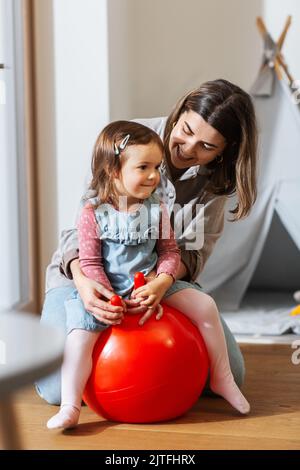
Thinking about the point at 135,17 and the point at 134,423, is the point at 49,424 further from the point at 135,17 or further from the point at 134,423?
the point at 135,17

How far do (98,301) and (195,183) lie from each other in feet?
1.75

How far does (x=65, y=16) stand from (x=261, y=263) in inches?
56.6

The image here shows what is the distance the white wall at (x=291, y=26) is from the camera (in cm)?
372

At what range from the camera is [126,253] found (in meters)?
2.02

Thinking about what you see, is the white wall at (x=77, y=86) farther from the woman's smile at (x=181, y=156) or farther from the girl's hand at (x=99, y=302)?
the girl's hand at (x=99, y=302)

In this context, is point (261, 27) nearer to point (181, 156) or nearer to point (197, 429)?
point (181, 156)

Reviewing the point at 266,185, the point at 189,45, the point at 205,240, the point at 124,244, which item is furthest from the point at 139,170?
the point at 189,45

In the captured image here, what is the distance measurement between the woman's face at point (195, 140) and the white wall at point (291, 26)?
1735 millimetres

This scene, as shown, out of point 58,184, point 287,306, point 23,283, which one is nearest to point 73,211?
point 58,184

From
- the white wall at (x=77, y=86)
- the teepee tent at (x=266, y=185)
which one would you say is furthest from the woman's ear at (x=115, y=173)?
the teepee tent at (x=266, y=185)

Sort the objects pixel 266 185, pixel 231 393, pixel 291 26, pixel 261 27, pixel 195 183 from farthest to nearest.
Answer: pixel 291 26, pixel 261 27, pixel 266 185, pixel 195 183, pixel 231 393

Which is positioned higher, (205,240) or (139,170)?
(139,170)

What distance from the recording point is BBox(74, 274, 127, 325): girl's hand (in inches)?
75.8

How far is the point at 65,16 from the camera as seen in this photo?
3.08 metres
